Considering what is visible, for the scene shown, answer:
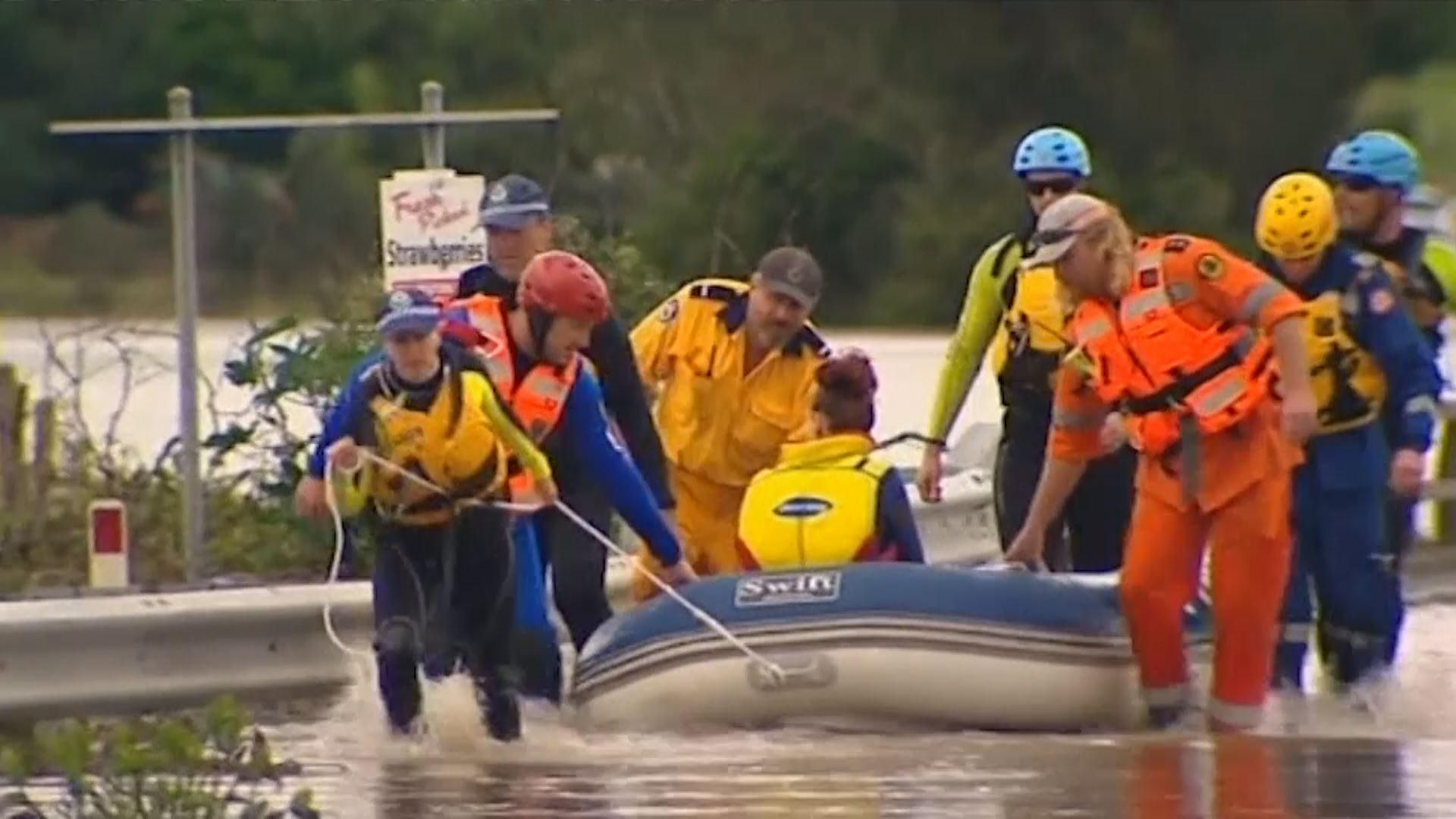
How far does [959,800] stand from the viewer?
10086 millimetres

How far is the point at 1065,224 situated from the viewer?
11.3 m

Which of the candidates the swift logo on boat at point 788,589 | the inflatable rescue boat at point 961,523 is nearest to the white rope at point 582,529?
the swift logo on boat at point 788,589

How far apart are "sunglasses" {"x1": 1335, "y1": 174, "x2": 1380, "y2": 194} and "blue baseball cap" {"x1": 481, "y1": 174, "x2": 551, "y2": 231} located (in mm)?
2347

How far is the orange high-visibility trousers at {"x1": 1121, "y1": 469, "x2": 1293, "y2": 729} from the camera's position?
1145 cm

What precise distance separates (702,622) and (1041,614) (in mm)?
930

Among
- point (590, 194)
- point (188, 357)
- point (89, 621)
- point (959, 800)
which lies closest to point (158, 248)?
point (590, 194)

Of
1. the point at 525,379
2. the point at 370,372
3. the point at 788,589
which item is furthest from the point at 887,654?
the point at 370,372

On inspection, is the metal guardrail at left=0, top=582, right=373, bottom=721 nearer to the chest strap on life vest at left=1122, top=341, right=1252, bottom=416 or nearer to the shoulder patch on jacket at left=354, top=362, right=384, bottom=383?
the shoulder patch on jacket at left=354, top=362, right=384, bottom=383

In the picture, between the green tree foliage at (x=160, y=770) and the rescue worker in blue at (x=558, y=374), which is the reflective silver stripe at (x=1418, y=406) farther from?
the green tree foliage at (x=160, y=770)

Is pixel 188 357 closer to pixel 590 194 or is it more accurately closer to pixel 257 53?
pixel 257 53

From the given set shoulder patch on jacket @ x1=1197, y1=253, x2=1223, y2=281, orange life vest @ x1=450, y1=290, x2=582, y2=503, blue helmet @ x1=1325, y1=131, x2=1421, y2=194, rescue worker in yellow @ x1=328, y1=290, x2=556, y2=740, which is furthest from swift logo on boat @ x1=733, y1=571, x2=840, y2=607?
blue helmet @ x1=1325, y1=131, x2=1421, y2=194

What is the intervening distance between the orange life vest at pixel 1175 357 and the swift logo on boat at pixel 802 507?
3.33 ft

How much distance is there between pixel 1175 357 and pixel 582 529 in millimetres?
1907

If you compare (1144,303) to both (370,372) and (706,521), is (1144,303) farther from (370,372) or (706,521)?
(706,521)
